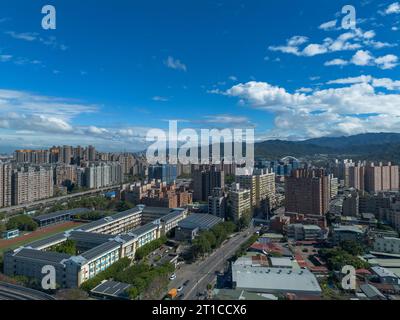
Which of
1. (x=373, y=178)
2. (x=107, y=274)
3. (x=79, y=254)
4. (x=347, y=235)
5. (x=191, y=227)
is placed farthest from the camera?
(x=373, y=178)

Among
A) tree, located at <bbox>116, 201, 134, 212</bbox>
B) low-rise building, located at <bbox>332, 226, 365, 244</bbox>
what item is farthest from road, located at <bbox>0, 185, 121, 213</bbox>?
low-rise building, located at <bbox>332, 226, 365, 244</bbox>

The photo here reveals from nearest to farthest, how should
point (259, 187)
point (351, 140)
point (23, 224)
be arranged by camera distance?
point (23, 224) < point (259, 187) < point (351, 140)

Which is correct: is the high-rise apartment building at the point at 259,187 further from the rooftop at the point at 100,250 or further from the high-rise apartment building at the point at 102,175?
the high-rise apartment building at the point at 102,175

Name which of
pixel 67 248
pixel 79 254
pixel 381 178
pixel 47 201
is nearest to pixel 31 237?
pixel 67 248

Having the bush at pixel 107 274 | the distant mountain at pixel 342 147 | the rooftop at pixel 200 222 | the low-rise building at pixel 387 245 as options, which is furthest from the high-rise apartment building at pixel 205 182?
the distant mountain at pixel 342 147

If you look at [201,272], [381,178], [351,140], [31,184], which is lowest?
[201,272]

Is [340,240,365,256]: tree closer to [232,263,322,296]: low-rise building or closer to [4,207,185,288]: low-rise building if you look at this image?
[232,263,322,296]: low-rise building

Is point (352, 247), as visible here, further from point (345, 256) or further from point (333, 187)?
point (333, 187)
